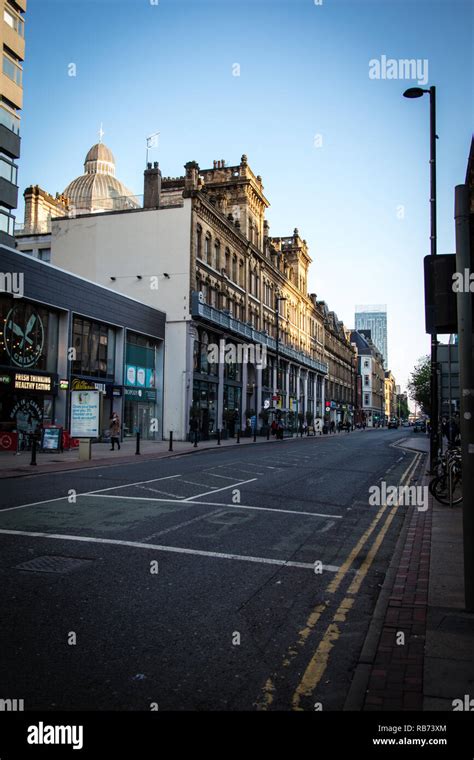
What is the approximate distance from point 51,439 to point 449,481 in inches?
674

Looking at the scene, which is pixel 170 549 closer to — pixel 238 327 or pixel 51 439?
pixel 51 439

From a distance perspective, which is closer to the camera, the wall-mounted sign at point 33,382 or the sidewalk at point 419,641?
the sidewalk at point 419,641

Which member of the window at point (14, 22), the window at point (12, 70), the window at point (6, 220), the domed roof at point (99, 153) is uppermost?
the domed roof at point (99, 153)

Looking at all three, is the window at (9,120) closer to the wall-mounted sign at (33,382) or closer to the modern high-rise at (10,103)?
the modern high-rise at (10,103)

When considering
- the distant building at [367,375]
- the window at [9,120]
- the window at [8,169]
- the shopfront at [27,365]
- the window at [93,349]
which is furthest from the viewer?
the distant building at [367,375]

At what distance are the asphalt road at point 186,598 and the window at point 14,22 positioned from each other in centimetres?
3846

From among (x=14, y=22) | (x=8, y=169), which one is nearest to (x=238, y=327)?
(x=8, y=169)

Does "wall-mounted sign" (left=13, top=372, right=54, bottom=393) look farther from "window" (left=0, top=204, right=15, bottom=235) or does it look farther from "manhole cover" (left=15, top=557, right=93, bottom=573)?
"manhole cover" (left=15, top=557, right=93, bottom=573)

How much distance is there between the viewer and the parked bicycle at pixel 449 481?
11.4 meters

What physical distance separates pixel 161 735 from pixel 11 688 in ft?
3.65

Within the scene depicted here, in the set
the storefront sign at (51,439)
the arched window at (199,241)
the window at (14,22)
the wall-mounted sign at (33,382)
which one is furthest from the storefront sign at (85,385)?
the window at (14,22)

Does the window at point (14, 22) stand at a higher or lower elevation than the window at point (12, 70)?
higher

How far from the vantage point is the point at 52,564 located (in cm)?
660

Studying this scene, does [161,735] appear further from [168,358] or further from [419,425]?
[419,425]
